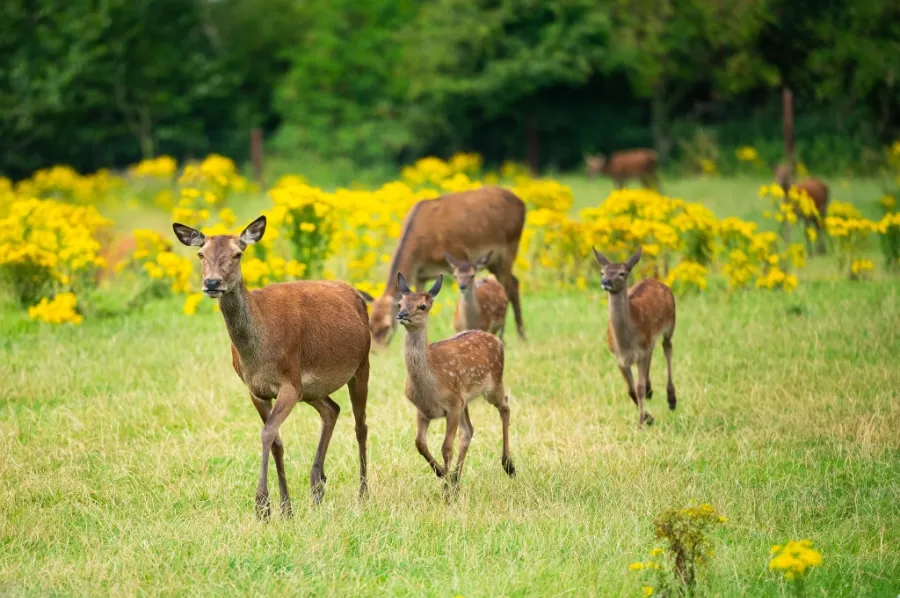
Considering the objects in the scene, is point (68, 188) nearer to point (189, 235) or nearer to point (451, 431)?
point (189, 235)

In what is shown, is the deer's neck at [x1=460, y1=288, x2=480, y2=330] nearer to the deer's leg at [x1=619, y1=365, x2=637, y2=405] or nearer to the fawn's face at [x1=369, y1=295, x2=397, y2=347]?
the fawn's face at [x1=369, y1=295, x2=397, y2=347]

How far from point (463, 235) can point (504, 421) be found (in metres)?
5.21

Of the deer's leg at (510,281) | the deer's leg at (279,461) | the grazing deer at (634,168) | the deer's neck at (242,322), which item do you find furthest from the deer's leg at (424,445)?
the grazing deer at (634,168)

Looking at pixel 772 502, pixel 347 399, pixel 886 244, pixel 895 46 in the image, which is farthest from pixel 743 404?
pixel 895 46

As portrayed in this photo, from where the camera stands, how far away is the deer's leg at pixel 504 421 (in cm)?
848

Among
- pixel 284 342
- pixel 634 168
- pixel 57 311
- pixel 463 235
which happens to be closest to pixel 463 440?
pixel 284 342

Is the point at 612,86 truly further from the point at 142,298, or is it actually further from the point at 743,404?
the point at 743,404

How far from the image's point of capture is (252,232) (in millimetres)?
7664

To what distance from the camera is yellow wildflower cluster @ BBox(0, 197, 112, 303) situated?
1387 centimetres

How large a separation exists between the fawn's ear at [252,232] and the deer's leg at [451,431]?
179 centimetres

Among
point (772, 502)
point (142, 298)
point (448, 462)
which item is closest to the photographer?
point (772, 502)

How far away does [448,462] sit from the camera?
813cm

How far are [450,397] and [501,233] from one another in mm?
5844

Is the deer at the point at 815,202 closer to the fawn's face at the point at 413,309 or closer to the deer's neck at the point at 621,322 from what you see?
the deer's neck at the point at 621,322
